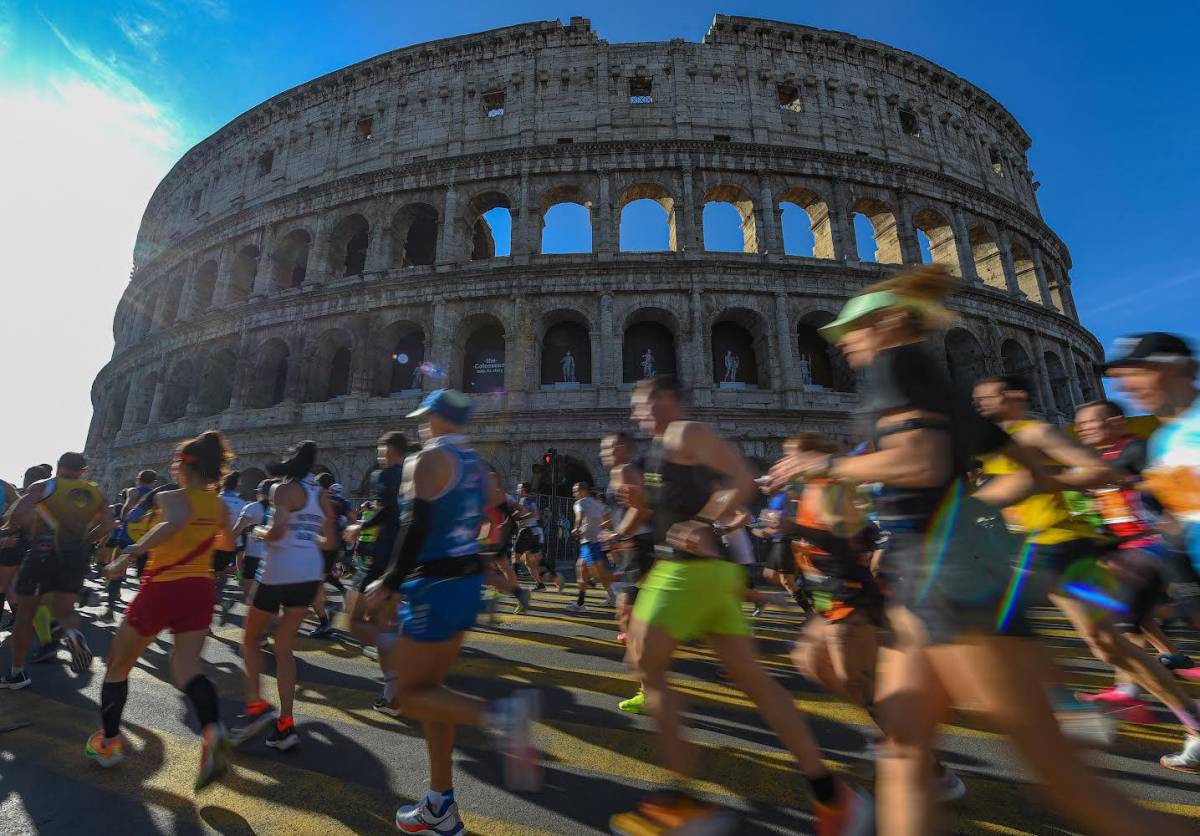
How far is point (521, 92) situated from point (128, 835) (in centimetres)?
2394

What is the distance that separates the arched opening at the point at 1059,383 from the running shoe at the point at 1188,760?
22842 millimetres

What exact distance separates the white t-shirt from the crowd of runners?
359 centimetres

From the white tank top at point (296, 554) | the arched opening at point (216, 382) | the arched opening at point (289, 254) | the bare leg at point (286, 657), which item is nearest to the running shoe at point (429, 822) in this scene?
the bare leg at point (286, 657)

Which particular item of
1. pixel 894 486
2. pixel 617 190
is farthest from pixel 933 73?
pixel 894 486

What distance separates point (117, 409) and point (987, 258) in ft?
137

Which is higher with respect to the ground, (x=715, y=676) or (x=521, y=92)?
(x=521, y=92)

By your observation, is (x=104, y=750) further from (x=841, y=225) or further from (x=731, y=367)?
(x=841, y=225)

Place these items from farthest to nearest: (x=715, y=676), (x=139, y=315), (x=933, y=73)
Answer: (x=139, y=315) → (x=933, y=73) → (x=715, y=676)

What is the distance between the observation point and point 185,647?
290 centimetres

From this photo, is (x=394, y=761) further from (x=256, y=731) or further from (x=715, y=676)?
(x=715, y=676)

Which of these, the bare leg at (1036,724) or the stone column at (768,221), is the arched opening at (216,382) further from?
the bare leg at (1036,724)

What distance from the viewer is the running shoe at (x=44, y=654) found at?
5.23m

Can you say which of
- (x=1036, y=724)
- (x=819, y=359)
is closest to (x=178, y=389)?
(x=819, y=359)

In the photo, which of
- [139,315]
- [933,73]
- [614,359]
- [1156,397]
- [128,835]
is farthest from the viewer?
[139,315]
